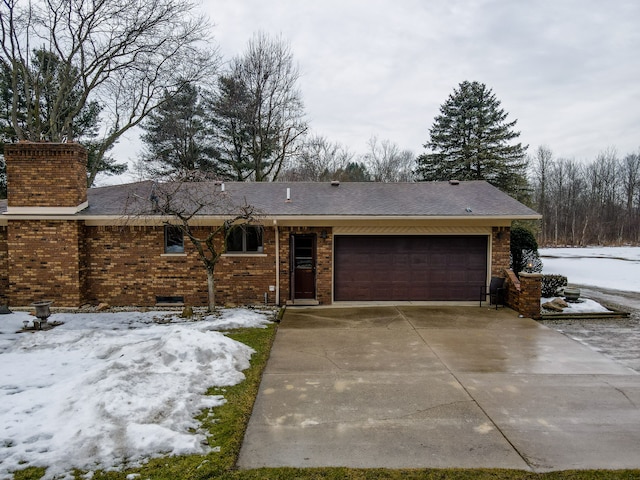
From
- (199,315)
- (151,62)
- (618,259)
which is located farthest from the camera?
(618,259)

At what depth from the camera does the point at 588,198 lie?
138ft

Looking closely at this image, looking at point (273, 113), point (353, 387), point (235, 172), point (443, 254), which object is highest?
point (273, 113)

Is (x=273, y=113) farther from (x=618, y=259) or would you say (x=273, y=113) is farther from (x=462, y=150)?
(x=618, y=259)

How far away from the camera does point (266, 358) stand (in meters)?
6.60

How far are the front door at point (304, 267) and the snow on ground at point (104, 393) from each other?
417cm

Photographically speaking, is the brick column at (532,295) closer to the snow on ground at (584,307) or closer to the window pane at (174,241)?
the snow on ground at (584,307)

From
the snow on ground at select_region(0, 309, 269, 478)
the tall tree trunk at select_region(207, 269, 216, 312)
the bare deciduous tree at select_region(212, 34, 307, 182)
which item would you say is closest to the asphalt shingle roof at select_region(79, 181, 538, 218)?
the tall tree trunk at select_region(207, 269, 216, 312)

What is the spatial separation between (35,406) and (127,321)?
15.6 feet

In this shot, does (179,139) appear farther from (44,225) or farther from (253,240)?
(253,240)

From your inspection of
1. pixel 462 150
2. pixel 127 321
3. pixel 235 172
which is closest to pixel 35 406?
pixel 127 321

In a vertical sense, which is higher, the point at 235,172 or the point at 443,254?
the point at 235,172

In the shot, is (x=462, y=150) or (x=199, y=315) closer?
(x=199, y=315)

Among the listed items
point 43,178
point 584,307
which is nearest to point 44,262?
point 43,178

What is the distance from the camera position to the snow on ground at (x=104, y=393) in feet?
12.2
